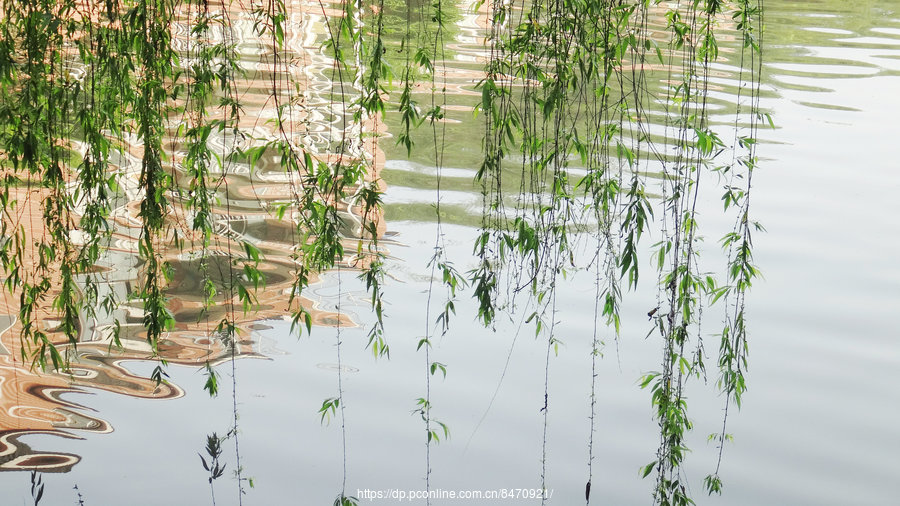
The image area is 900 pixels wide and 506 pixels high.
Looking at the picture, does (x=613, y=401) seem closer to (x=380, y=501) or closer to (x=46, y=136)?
(x=380, y=501)

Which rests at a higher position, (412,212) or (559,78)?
(559,78)

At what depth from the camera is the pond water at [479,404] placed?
3.36m

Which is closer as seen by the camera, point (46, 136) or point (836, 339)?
point (46, 136)

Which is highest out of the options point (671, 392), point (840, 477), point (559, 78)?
point (559, 78)

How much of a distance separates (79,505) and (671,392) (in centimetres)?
193

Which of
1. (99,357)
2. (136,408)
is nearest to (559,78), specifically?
(136,408)

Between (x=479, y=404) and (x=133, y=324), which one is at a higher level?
(x=133, y=324)

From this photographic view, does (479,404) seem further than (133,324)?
No

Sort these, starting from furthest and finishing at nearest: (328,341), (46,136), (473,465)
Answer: (328,341)
(473,465)
(46,136)

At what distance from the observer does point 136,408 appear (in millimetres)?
3650

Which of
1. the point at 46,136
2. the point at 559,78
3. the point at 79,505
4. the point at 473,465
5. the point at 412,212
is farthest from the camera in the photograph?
the point at 412,212

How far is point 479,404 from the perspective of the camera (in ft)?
12.4

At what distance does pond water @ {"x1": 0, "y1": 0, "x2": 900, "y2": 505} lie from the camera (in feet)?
11.0

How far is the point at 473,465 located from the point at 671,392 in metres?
1.30
